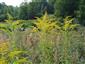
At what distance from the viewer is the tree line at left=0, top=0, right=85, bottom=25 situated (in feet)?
57.0

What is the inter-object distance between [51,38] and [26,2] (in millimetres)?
25616

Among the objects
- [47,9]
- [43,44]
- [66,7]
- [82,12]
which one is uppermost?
[43,44]

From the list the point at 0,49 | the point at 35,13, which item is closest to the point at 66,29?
the point at 0,49

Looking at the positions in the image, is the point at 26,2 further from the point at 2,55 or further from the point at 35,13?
the point at 2,55

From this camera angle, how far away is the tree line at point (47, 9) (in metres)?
17.4

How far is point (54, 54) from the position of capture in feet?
14.4

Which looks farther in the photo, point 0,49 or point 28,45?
point 28,45

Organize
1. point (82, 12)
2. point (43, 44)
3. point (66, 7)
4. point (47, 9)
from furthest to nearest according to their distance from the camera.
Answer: point (47, 9)
point (66, 7)
point (82, 12)
point (43, 44)

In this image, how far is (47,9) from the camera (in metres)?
28.5

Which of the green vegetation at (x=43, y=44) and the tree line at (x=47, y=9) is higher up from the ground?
the green vegetation at (x=43, y=44)

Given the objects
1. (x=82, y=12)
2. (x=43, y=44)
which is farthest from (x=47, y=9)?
(x=43, y=44)

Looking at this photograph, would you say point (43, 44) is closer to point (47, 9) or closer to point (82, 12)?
point (82, 12)

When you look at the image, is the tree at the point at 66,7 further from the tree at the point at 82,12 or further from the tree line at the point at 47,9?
the tree at the point at 82,12

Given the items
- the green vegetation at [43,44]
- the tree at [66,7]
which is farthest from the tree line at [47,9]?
the green vegetation at [43,44]
